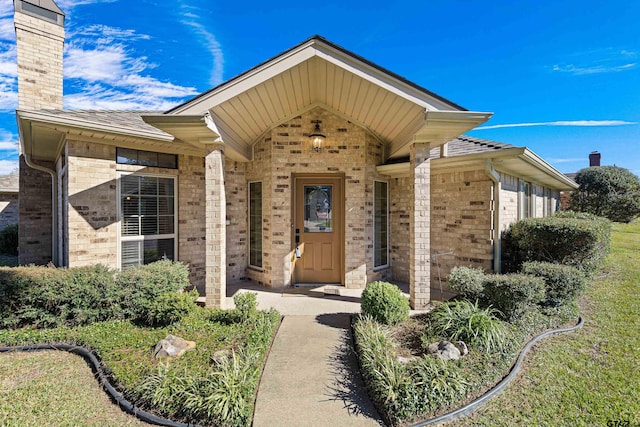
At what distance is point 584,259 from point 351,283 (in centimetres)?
473

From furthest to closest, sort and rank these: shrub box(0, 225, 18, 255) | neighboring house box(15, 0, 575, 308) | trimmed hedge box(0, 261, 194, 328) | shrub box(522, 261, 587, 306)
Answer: shrub box(0, 225, 18, 255) < neighboring house box(15, 0, 575, 308) < shrub box(522, 261, 587, 306) < trimmed hedge box(0, 261, 194, 328)

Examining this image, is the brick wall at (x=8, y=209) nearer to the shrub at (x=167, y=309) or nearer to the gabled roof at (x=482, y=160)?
the shrub at (x=167, y=309)

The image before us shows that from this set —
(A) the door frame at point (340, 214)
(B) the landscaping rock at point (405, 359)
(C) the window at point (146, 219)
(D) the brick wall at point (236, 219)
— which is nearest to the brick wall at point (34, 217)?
(C) the window at point (146, 219)

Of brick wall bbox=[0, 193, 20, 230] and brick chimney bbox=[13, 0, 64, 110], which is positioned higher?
brick chimney bbox=[13, 0, 64, 110]

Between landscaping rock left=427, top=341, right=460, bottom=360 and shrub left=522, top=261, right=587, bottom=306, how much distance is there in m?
2.32

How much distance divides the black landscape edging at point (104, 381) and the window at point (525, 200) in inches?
323

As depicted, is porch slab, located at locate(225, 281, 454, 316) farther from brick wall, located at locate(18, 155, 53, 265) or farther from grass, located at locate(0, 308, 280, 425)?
brick wall, located at locate(18, 155, 53, 265)

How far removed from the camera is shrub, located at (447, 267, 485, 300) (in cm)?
430

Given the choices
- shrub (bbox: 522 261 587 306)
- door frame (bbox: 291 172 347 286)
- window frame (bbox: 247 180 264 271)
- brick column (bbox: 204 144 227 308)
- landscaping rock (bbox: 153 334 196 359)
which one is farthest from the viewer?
window frame (bbox: 247 180 264 271)

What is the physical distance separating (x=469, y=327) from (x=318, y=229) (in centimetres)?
359

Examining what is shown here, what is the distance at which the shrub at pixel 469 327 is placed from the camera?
10.7 ft

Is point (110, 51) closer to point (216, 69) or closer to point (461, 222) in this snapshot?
point (216, 69)

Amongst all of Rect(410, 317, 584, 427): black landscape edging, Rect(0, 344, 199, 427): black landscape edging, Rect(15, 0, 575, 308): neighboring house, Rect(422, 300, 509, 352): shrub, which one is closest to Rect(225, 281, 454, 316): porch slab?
Rect(15, 0, 575, 308): neighboring house

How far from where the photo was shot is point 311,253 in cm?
633
